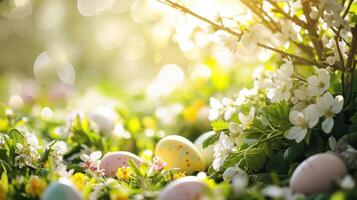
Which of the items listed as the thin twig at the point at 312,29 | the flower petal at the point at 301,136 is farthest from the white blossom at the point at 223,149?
the thin twig at the point at 312,29

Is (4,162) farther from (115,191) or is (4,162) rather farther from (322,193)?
(322,193)

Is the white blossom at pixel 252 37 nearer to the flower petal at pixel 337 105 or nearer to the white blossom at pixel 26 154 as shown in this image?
the flower petal at pixel 337 105

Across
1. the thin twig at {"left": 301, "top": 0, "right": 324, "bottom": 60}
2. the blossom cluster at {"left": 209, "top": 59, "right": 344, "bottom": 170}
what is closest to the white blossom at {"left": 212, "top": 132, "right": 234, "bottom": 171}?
the blossom cluster at {"left": 209, "top": 59, "right": 344, "bottom": 170}

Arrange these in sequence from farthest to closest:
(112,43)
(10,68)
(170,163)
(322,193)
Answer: (10,68) → (112,43) → (170,163) → (322,193)

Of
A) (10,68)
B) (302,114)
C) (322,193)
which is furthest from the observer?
(10,68)

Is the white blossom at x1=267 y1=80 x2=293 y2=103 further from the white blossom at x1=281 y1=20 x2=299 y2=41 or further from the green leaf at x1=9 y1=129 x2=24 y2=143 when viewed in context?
the green leaf at x1=9 y1=129 x2=24 y2=143

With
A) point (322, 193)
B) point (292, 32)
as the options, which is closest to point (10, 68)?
point (292, 32)

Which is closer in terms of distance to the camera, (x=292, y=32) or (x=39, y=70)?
(x=292, y=32)
